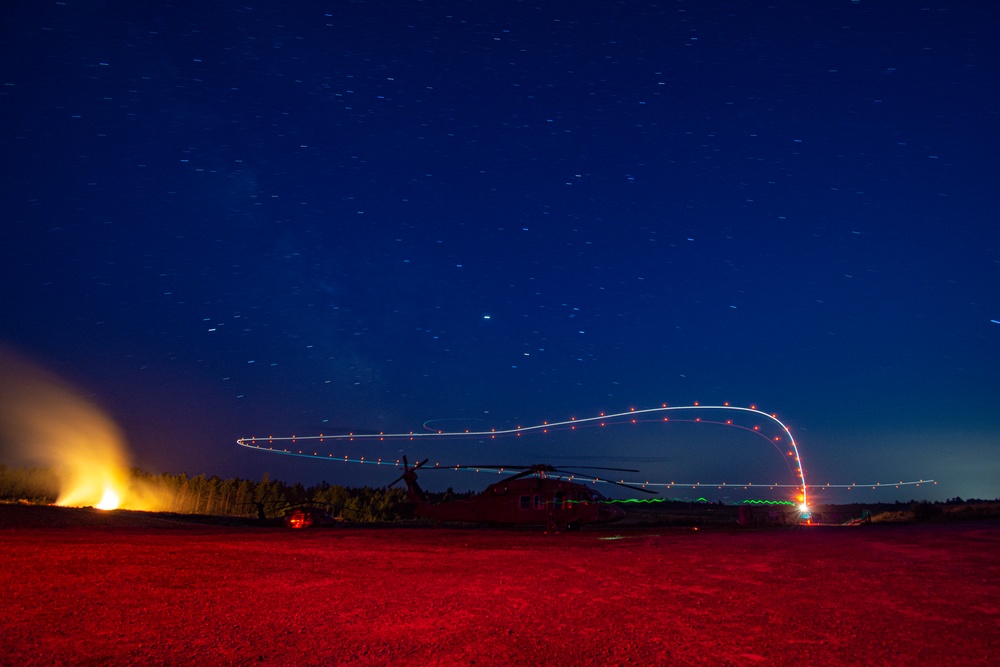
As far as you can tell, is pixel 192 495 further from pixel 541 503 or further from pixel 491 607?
pixel 491 607

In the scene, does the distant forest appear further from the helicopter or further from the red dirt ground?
the red dirt ground

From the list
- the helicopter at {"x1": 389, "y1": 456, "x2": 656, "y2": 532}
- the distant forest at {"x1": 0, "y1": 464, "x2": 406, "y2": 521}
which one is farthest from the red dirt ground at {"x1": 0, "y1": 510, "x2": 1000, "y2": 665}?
the distant forest at {"x1": 0, "y1": 464, "x2": 406, "y2": 521}

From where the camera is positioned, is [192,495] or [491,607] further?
[192,495]

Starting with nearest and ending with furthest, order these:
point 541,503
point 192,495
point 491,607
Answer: point 491,607 < point 541,503 < point 192,495

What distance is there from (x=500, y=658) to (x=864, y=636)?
433 cm

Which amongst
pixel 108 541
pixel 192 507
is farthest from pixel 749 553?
pixel 192 507

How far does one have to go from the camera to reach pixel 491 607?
8148 mm

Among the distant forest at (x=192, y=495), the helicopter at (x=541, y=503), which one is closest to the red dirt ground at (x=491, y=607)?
the helicopter at (x=541, y=503)

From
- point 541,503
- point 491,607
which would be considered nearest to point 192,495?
point 541,503

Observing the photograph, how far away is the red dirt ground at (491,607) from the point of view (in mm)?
5965

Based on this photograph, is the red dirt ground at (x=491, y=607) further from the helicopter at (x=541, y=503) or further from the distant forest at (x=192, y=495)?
the distant forest at (x=192, y=495)

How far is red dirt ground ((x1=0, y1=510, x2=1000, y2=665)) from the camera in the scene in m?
5.96

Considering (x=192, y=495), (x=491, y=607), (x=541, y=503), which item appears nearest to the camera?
(x=491, y=607)

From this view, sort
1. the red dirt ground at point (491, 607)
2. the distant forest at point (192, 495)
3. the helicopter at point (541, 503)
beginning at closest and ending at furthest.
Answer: the red dirt ground at point (491, 607) → the helicopter at point (541, 503) → the distant forest at point (192, 495)
